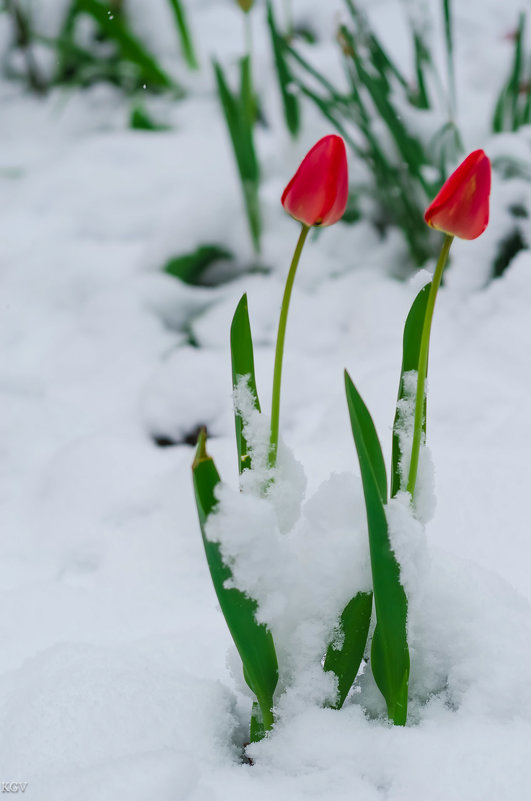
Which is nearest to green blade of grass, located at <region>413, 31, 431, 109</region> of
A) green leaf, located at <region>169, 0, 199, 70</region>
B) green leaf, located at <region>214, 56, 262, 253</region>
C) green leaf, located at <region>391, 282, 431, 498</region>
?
green leaf, located at <region>214, 56, 262, 253</region>

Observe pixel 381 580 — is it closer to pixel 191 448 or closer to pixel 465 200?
pixel 465 200

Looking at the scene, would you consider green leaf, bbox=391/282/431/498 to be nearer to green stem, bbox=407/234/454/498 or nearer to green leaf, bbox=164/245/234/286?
green stem, bbox=407/234/454/498

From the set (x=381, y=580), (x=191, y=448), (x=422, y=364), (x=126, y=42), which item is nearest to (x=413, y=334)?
(x=422, y=364)

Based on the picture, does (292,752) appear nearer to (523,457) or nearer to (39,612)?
(39,612)

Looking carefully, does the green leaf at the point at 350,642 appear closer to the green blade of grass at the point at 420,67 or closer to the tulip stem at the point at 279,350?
the tulip stem at the point at 279,350

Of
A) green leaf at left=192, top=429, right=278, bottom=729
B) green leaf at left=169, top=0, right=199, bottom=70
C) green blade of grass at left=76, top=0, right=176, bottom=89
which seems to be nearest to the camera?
green leaf at left=192, top=429, right=278, bottom=729

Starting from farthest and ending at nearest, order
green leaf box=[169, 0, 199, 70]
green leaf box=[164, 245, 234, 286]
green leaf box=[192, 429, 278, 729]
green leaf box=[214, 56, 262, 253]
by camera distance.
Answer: green leaf box=[169, 0, 199, 70] → green leaf box=[164, 245, 234, 286] → green leaf box=[214, 56, 262, 253] → green leaf box=[192, 429, 278, 729]
